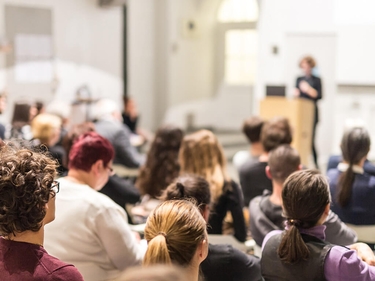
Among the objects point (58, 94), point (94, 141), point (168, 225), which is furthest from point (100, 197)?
point (58, 94)

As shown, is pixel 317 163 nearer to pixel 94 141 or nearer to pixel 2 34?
pixel 2 34

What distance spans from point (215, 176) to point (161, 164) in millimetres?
711

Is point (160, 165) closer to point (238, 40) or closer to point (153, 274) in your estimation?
point (153, 274)

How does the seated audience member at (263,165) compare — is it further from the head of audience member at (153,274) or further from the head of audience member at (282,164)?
the head of audience member at (153,274)

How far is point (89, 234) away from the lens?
2.30 meters

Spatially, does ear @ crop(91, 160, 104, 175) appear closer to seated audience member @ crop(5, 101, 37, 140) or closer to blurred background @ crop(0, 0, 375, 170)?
seated audience member @ crop(5, 101, 37, 140)

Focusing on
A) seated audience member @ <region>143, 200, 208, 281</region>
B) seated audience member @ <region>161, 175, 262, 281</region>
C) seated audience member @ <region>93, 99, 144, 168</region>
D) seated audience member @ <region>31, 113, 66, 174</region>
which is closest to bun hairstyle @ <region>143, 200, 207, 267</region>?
seated audience member @ <region>143, 200, 208, 281</region>

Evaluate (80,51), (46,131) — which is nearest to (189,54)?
(80,51)

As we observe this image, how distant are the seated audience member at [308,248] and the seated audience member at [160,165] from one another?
1.70 metres

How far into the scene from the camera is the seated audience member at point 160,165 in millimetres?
3783

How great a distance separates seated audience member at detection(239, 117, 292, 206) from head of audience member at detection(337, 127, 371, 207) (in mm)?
665

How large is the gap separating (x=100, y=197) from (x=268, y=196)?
2.98 ft

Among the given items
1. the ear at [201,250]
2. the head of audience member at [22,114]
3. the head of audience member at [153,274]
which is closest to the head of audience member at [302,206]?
the ear at [201,250]

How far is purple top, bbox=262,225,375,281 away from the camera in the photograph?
1.84 m
